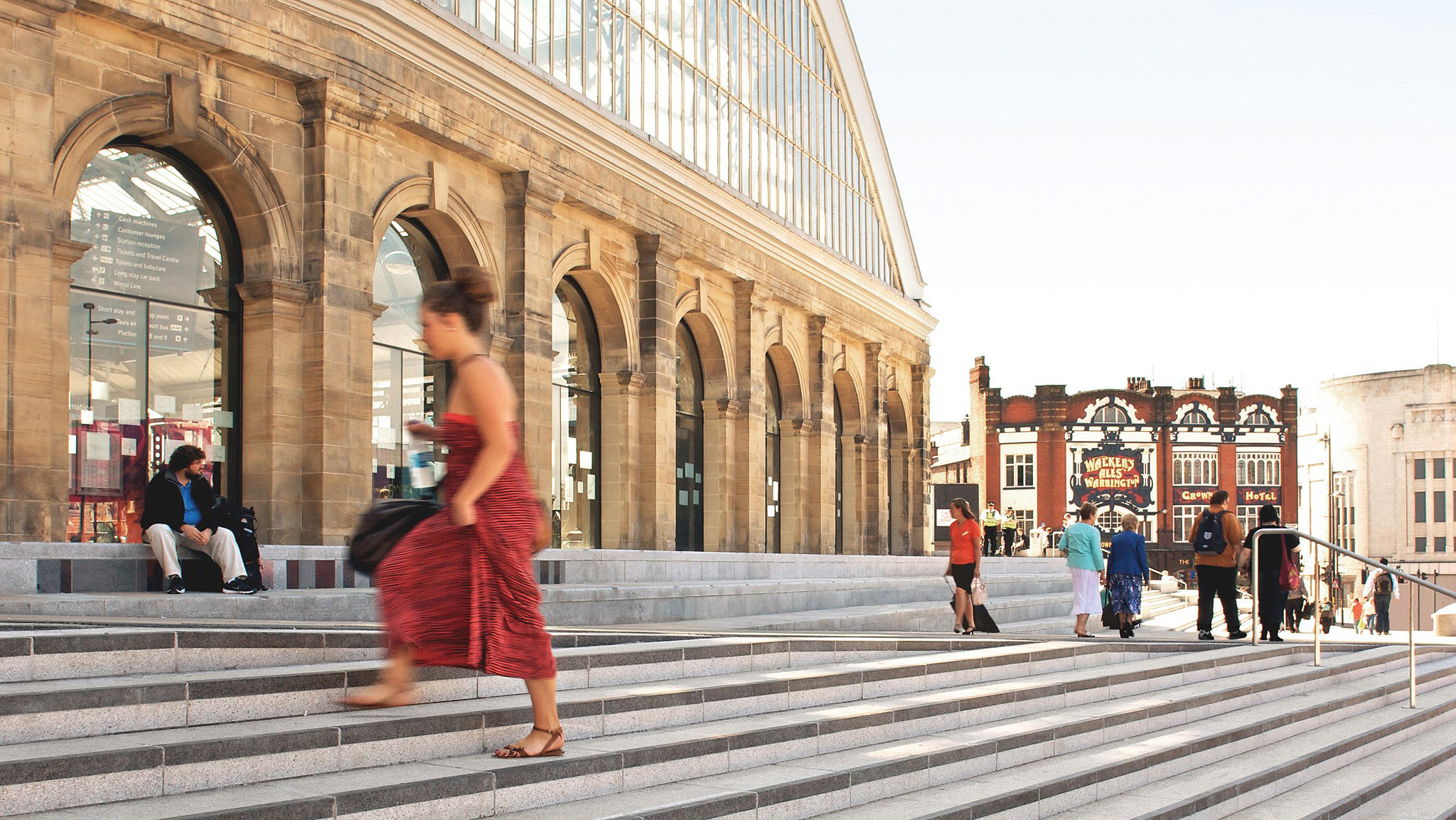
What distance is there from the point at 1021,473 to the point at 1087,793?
65227mm

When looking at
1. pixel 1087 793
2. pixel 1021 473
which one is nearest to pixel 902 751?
pixel 1087 793

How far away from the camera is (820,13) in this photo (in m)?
37.4

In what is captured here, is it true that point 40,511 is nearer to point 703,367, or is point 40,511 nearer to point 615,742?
point 615,742

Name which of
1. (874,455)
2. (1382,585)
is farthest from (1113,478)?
(1382,585)

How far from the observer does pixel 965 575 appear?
45.9 feet

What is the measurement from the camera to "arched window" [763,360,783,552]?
33.5 meters

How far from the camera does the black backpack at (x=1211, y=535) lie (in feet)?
43.5

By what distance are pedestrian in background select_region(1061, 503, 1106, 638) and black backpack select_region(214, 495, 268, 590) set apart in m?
8.46

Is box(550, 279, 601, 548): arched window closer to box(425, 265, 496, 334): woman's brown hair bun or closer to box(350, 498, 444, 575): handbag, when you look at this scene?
box(350, 498, 444, 575): handbag

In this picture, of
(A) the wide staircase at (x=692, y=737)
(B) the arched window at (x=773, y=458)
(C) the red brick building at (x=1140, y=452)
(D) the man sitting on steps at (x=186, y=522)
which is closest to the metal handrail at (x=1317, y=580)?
(A) the wide staircase at (x=692, y=737)

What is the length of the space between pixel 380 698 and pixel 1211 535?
34.3 ft

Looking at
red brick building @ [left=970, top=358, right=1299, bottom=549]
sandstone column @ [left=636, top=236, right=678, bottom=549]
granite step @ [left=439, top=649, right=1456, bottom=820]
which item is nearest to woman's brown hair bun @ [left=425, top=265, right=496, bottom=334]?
granite step @ [left=439, top=649, right=1456, bottom=820]

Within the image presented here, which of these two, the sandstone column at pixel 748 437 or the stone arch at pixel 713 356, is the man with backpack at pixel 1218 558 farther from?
the stone arch at pixel 713 356

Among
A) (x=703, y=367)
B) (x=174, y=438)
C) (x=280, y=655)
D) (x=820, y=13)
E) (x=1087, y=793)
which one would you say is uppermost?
(x=820, y=13)
